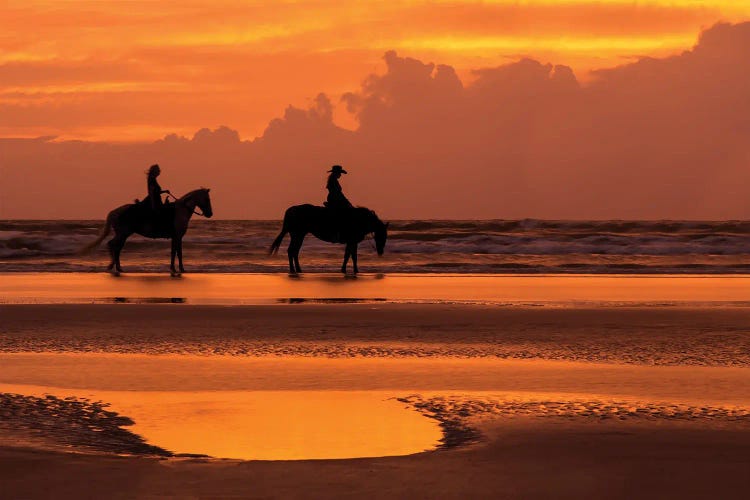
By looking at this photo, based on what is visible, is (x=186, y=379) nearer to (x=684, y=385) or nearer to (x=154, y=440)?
(x=154, y=440)

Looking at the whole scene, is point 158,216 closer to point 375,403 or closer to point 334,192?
point 334,192

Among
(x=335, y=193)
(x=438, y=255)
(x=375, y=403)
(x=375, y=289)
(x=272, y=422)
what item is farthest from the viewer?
(x=438, y=255)

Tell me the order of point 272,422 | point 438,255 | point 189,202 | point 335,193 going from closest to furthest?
point 272,422
point 335,193
point 189,202
point 438,255

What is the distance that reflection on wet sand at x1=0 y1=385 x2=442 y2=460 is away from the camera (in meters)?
7.50

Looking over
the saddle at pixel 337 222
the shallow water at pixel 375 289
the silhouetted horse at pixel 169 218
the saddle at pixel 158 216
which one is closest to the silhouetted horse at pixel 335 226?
the saddle at pixel 337 222

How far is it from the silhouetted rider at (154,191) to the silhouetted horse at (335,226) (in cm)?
319

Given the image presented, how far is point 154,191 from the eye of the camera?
1246 inches

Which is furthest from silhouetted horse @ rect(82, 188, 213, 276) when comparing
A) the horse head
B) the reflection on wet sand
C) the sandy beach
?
the reflection on wet sand

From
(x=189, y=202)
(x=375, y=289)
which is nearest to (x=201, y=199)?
(x=189, y=202)

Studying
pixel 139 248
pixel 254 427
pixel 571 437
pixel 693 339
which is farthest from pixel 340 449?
pixel 139 248

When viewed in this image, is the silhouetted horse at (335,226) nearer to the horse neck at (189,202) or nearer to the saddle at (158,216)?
→ the horse neck at (189,202)

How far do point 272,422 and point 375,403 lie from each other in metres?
1.22

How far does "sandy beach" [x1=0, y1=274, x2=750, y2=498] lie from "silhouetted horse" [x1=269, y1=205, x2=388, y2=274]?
1277 cm

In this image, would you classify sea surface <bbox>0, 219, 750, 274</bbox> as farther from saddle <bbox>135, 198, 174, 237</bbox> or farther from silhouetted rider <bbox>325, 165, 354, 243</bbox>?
silhouetted rider <bbox>325, 165, 354, 243</bbox>
